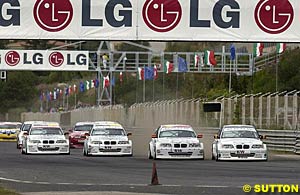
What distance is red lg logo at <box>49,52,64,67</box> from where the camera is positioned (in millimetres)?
68750

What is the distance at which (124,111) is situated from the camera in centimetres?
6844

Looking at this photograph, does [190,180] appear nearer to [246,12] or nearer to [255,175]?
[255,175]

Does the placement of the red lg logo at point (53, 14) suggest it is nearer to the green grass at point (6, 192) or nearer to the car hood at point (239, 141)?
the car hood at point (239, 141)

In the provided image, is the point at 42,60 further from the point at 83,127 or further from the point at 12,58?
the point at 83,127

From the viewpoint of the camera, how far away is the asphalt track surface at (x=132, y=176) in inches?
791

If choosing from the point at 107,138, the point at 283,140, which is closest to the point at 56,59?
the point at 283,140

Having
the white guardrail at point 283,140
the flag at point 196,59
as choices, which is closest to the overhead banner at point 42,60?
the flag at point 196,59

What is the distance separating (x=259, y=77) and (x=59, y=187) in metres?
52.7

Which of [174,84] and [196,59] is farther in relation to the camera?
[174,84]

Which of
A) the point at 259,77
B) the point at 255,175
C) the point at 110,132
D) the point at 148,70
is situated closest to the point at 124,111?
the point at 148,70

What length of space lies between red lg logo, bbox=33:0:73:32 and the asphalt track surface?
4422mm

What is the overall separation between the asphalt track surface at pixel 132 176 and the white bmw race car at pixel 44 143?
3.67 m

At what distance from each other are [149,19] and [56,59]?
39759 mm

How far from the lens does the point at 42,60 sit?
225ft
